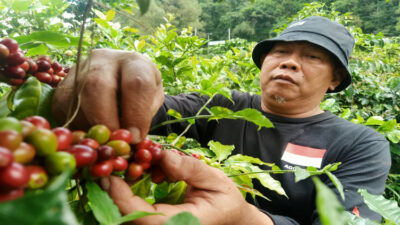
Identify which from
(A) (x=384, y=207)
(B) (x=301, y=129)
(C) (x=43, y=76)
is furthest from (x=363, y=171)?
(C) (x=43, y=76)

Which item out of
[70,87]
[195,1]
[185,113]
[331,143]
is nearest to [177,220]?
[70,87]

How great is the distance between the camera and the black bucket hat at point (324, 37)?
1.60 meters

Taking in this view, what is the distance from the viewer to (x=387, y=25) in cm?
3198

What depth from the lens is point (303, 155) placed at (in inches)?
59.7

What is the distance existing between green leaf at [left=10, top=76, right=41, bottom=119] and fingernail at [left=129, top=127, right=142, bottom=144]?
0.19 m

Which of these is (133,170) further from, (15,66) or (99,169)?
(15,66)

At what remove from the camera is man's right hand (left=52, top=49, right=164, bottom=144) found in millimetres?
554

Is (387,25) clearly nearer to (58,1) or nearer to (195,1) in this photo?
(195,1)

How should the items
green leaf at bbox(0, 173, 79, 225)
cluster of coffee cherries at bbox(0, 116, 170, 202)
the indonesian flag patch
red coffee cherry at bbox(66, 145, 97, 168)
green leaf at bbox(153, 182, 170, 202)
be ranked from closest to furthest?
1. green leaf at bbox(0, 173, 79, 225)
2. cluster of coffee cherries at bbox(0, 116, 170, 202)
3. red coffee cherry at bbox(66, 145, 97, 168)
4. green leaf at bbox(153, 182, 170, 202)
5. the indonesian flag patch

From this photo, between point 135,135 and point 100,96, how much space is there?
0.34 ft

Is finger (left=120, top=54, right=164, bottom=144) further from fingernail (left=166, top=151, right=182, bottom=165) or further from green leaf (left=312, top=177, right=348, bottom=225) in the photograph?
green leaf (left=312, top=177, right=348, bottom=225)

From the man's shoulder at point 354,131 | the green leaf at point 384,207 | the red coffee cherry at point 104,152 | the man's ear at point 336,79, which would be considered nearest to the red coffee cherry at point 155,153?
the red coffee cherry at point 104,152

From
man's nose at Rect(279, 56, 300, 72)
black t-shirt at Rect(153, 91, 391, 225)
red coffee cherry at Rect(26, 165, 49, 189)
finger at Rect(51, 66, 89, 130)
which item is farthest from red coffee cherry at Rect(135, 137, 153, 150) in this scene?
man's nose at Rect(279, 56, 300, 72)

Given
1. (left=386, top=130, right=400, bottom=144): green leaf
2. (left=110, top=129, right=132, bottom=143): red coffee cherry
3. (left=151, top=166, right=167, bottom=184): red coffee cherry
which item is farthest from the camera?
(left=386, top=130, right=400, bottom=144): green leaf
